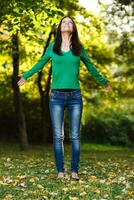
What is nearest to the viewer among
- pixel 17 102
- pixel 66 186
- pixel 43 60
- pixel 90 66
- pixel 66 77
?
pixel 66 186

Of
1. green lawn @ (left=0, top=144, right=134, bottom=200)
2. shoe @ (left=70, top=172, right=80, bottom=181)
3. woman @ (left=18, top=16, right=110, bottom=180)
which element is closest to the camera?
green lawn @ (left=0, top=144, right=134, bottom=200)

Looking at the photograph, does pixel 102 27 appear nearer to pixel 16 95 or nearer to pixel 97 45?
pixel 97 45

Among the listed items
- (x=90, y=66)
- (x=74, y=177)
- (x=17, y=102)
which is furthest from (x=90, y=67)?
(x=17, y=102)

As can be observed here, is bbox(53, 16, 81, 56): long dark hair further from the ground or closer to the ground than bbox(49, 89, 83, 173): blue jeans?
further from the ground

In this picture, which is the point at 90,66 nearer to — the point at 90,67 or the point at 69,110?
the point at 90,67

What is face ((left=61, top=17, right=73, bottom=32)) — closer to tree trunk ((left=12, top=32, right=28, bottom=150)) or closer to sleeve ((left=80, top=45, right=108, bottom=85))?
sleeve ((left=80, top=45, right=108, bottom=85))

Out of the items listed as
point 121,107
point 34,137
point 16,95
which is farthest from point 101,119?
point 16,95

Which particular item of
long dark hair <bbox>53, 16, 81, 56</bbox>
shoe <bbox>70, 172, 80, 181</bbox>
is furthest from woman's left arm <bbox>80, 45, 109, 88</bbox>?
shoe <bbox>70, 172, 80, 181</bbox>

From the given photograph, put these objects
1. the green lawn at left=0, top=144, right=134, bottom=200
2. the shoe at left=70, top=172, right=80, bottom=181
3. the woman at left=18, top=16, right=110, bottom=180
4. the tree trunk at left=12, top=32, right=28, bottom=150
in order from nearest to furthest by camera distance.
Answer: the green lawn at left=0, top=144, right=134, bottom=200 < the woman at left=18, top=16, right=110, bottom=180 < the shoe at left=70, top=172, right=80, bottom=181 < the tree trunk at left=12, top=32, right=28, bottom=150

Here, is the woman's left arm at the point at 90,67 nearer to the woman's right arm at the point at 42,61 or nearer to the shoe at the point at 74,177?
the woman's right arm at the point at 42,61

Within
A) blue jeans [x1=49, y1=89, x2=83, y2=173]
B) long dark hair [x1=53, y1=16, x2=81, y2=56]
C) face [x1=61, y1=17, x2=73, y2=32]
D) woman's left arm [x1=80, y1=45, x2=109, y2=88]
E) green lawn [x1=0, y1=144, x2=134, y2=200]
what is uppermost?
face [x1=61, y1=17, x2=73, y2=32]

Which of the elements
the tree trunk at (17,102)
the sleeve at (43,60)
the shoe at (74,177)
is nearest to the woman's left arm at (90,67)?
the sleeve at (43,60)

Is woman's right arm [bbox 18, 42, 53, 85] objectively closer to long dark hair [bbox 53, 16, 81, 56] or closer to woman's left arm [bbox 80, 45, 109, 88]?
long dark hair [bbox 53, 16, 81, 56]

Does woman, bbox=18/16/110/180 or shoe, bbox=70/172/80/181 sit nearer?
woman, bbox=18/16/110/180
